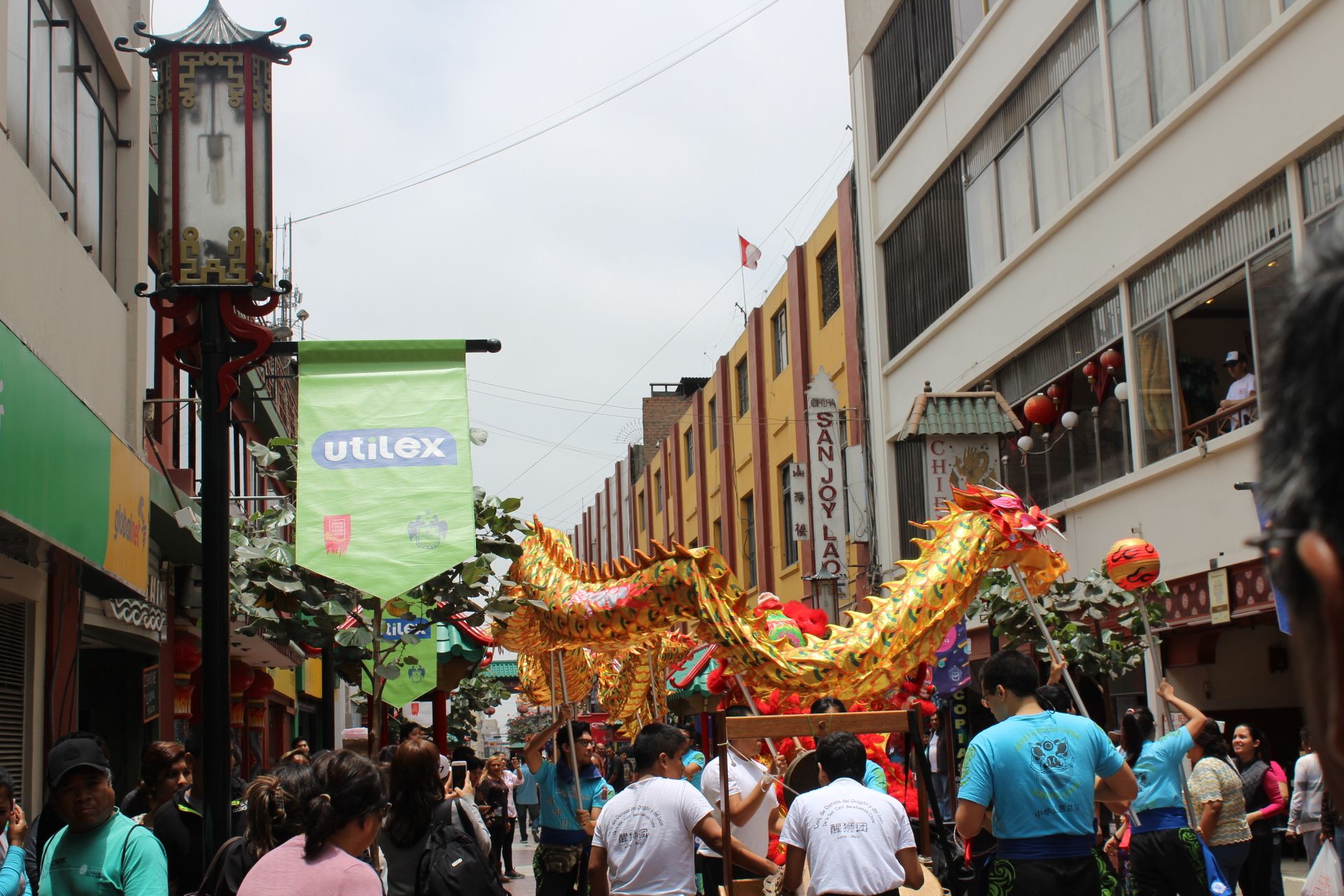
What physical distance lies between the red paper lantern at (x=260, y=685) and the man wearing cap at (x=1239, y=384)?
557 inches

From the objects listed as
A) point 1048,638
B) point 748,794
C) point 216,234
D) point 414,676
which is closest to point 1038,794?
point 748,794

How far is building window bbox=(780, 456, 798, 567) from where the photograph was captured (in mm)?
33156

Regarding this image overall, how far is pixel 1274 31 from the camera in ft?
45.0

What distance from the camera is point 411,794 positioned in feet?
21.3

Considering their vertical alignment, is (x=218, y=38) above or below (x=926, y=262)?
below

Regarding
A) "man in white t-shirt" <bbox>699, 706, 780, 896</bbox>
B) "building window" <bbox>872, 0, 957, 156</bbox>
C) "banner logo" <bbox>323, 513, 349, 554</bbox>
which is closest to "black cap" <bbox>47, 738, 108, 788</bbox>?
"banner logo" <bbox>323, 513, 349, 554</bbox>

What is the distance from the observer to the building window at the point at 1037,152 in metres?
18.0

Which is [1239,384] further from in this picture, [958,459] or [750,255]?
[750,255]

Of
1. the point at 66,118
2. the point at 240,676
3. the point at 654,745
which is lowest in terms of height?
the point at 654,745

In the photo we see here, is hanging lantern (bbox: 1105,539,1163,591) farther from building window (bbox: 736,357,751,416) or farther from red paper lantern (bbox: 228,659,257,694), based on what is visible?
building window (bbox: 736,357,751,416)

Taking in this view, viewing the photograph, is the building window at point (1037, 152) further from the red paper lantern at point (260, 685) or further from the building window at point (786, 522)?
the red paper lantern at point (260, 685)

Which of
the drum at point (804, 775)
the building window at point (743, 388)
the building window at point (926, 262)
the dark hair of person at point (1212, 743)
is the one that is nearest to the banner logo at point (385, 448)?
the drum at point (804, 775)

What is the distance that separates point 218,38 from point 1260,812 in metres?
9.22

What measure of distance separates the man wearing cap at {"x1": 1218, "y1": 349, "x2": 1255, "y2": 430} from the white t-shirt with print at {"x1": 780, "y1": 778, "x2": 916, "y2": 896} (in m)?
9.50
